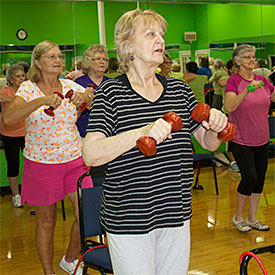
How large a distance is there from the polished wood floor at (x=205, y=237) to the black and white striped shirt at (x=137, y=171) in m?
1.85

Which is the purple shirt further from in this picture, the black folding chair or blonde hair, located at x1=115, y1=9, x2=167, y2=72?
blonde hair, located at x1=115, y1=9, x2=167, y2=72

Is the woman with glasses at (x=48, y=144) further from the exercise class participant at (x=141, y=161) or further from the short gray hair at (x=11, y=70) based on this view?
the short gray hair at (x=11, y=70)

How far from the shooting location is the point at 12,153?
573cm

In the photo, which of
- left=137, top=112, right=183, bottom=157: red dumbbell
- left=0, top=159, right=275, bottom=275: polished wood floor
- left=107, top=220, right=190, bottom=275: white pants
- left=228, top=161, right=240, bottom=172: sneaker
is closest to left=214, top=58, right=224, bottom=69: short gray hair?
left=228, top=161, right=240, bottom=172: sneaker

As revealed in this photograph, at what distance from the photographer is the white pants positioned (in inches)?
69.4

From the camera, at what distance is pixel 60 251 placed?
4.10 meters

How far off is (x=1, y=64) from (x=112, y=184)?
4.51m

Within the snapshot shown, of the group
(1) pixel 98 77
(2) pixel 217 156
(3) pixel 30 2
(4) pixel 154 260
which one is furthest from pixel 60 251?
(2) pixel 217 156

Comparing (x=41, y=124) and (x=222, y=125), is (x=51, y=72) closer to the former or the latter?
(x=41, y=124)

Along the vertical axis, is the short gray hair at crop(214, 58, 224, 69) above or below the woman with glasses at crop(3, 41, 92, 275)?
above

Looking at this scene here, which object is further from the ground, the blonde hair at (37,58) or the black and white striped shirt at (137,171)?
the blonde hair at (37,58)

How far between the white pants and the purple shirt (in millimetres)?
2462

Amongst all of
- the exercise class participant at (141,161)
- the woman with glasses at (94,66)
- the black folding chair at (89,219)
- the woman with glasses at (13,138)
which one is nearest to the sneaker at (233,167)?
the woman with glasses at (13,138)

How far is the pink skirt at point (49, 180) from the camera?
3.22 m
